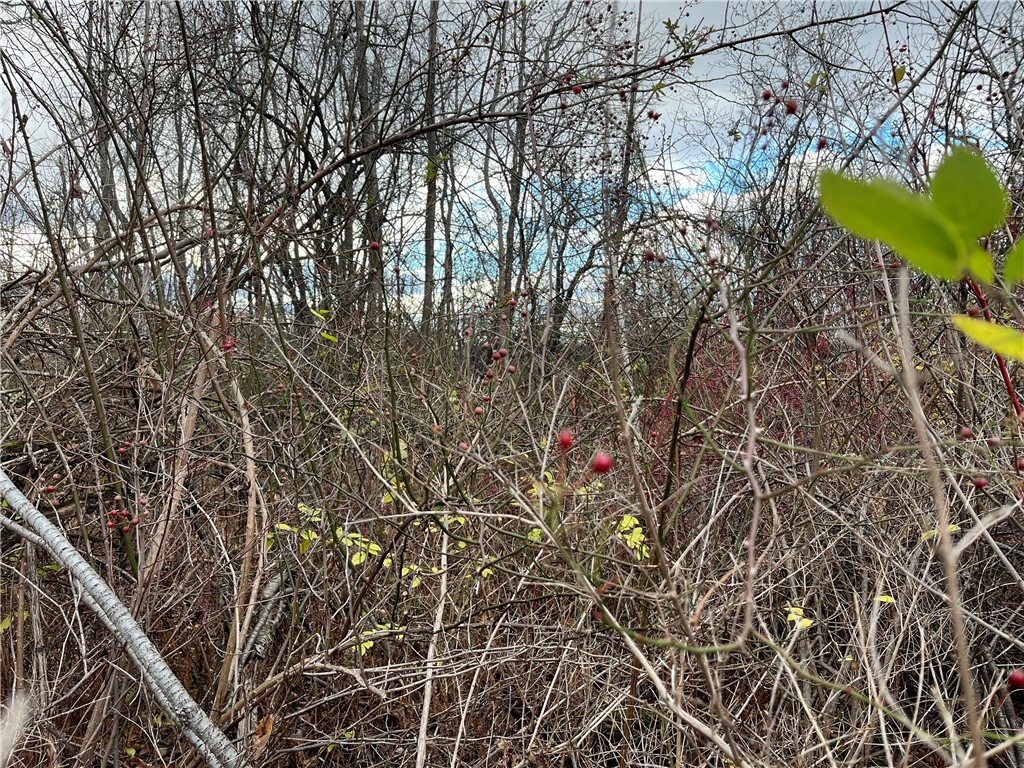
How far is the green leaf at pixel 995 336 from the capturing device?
30 cm

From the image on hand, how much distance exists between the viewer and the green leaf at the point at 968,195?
0.90 ft

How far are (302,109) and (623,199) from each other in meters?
3.31

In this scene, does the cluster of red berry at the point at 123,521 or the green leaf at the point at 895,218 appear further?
the cluster of red berry at the point at 123,521

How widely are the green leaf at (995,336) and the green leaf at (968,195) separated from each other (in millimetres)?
43

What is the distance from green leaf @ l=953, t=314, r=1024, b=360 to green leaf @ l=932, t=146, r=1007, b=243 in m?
0.04

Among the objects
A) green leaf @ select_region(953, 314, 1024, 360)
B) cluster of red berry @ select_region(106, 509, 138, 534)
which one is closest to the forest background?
cluster of red berry @ select_region(106, 509, 138, 534)

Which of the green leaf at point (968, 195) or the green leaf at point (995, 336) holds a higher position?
the green leaf at point (968, 195)

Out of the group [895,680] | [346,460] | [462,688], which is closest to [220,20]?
[346,460]

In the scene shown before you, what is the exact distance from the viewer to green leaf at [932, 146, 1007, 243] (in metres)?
0.27

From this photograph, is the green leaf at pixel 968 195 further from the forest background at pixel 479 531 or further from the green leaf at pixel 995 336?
the forest background at pixel 479 531

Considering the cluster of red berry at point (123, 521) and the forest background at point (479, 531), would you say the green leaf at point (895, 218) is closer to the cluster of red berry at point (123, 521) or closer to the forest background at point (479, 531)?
the forest background at point (479, 531)

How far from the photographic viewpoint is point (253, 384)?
11.5ft

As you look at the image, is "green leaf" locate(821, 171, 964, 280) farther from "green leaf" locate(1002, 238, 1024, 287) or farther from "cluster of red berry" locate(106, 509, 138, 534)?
"cluster of red berry" locate(106, 509, 138, 534)

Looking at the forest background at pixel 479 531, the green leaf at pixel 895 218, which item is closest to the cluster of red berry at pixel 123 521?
the forest background at pixel 479 531
